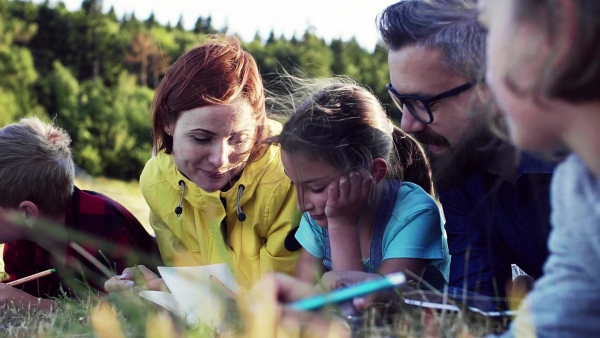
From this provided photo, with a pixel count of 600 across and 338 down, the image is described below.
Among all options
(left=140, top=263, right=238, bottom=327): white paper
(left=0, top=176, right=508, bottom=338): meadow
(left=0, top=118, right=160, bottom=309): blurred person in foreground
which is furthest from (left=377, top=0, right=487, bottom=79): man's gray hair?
(left=0, top=118, right=160, bottom=309): blurred person in foreground

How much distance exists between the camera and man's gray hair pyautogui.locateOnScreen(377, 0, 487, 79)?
7.97 feet

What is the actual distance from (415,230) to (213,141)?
1.06 metres

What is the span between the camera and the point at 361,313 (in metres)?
1.95

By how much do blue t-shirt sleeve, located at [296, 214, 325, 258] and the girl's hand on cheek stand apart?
346mm

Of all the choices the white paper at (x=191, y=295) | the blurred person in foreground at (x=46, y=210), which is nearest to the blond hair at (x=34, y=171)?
the blurred person in foreground at (x=46, y=210)

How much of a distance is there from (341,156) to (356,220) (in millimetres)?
265

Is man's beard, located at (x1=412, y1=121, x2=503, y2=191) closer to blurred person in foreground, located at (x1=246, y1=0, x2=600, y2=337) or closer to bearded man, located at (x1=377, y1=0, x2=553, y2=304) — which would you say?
bearded man, located at (x1=377, y1=0, x2=553, y2=304)

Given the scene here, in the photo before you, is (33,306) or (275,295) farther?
(33,306)

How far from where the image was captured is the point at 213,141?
338cm

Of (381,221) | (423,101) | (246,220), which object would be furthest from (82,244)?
(423,101)

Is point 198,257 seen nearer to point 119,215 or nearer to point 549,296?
point 119,215

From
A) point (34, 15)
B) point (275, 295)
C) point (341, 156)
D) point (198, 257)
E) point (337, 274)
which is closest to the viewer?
point (275, 295)

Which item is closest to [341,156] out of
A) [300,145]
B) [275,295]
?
[300,145]

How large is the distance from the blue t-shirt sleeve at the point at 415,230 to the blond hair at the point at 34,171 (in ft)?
5.38
